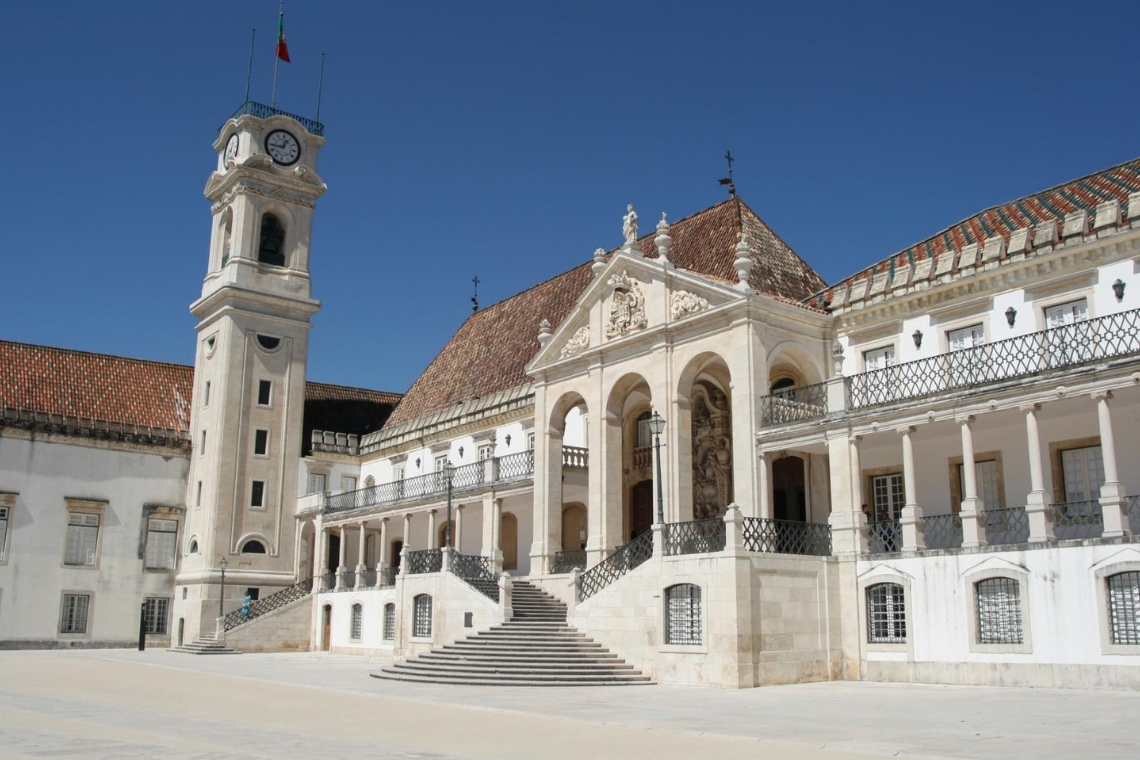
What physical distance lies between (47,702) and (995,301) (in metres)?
18.9

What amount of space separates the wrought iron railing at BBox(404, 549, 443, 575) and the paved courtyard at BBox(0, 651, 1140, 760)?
7.20 metres

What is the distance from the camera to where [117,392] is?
44375 mm

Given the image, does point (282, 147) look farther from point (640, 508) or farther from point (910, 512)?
point (910, 512)

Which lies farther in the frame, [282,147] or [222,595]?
[282,147]

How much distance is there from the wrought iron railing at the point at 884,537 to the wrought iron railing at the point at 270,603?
75.7ft

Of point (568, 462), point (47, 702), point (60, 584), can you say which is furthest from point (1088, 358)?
point (60, 584)

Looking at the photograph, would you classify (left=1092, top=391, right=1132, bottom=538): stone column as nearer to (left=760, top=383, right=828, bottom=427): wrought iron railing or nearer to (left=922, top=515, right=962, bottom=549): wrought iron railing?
(left=922, top=515, right=962, bottom=549): wrought iron railing

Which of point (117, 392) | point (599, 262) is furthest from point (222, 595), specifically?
point (599, 262)

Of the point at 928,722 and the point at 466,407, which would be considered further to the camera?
the point at 466,407

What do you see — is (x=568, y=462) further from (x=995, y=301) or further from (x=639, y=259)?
(x=995, y=301)

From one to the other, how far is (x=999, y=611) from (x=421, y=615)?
15256 millimetres

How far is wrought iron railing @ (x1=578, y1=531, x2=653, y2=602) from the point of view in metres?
23.7

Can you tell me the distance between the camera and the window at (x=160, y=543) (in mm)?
42094

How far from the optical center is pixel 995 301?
22.0 meters
